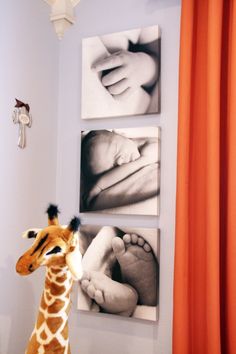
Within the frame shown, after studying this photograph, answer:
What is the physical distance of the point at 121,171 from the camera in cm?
197

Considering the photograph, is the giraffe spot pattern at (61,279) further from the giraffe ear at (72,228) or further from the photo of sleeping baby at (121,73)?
the photo of sleeping baby at (121,73)

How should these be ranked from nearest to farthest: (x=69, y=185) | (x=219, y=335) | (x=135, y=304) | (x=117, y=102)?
(x=219, y=335), (x=135, y=304), (x=117, y=102), (x=69, y=185)

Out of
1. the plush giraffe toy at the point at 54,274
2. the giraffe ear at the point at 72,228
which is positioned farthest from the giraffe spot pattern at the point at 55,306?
the giraffe ear at the point at 72,228

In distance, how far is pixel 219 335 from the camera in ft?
5.19

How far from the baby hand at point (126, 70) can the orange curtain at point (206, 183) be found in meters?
0.24

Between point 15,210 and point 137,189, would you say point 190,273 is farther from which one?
point 15,210

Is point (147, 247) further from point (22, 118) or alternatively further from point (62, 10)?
point (62, 10)

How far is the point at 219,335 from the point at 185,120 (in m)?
0.93

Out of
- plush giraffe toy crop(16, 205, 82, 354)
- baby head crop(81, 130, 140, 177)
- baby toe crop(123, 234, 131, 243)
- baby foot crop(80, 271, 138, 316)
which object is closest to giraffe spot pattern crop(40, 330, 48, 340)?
plush giraffe toy crop(16, 205, 82, 354)

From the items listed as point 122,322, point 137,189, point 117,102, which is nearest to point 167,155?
point 137,189

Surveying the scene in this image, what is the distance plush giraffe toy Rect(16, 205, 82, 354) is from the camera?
1438mm

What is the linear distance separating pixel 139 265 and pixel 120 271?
105mm

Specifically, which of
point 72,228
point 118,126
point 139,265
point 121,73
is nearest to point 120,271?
point 139,265

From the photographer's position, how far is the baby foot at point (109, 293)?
1891mm
